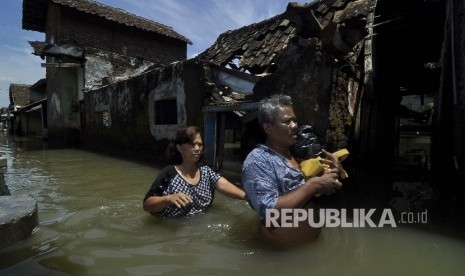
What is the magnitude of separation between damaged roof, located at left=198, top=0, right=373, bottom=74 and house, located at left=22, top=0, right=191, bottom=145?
7354mm

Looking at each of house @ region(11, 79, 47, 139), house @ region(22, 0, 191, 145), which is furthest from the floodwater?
house @ region(11, 79, 47, 139)

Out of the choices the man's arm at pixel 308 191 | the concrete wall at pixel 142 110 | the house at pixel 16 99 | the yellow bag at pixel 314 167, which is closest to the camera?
the man's arm at pixel 308 191

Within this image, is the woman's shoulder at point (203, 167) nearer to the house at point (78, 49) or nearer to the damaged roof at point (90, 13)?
the house at point (78, 49)

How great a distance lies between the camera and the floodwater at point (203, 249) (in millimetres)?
2812

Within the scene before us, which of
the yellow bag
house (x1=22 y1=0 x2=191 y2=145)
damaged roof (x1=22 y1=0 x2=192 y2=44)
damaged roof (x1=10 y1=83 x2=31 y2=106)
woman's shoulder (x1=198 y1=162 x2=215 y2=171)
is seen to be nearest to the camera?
the yellow bag

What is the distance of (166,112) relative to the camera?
33.9 ft

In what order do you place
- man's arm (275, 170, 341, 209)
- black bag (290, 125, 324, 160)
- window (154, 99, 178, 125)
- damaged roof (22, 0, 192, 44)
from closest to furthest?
1. man's arm (275, 170, 341, 209)
2. black bag (290, 125, 324, 160)
3. window (154, 99, 178, 125)
4. damaged roof (22, 0, 192, 44)

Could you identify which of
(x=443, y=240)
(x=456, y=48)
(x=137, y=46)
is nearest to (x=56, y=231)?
(x=443, y=240)

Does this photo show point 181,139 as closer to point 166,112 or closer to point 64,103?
point 166,112

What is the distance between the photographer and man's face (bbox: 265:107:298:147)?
2.76m

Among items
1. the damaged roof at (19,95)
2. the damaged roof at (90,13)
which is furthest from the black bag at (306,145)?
the damaged roof at (19,95)

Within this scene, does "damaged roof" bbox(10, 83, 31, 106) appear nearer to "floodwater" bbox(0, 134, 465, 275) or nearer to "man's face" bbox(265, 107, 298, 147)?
"floodwater" bbox(0, 134, 465, 275)

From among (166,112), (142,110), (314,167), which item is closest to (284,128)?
(314,167)

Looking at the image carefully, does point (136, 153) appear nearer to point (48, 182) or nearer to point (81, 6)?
point (48, 182)
